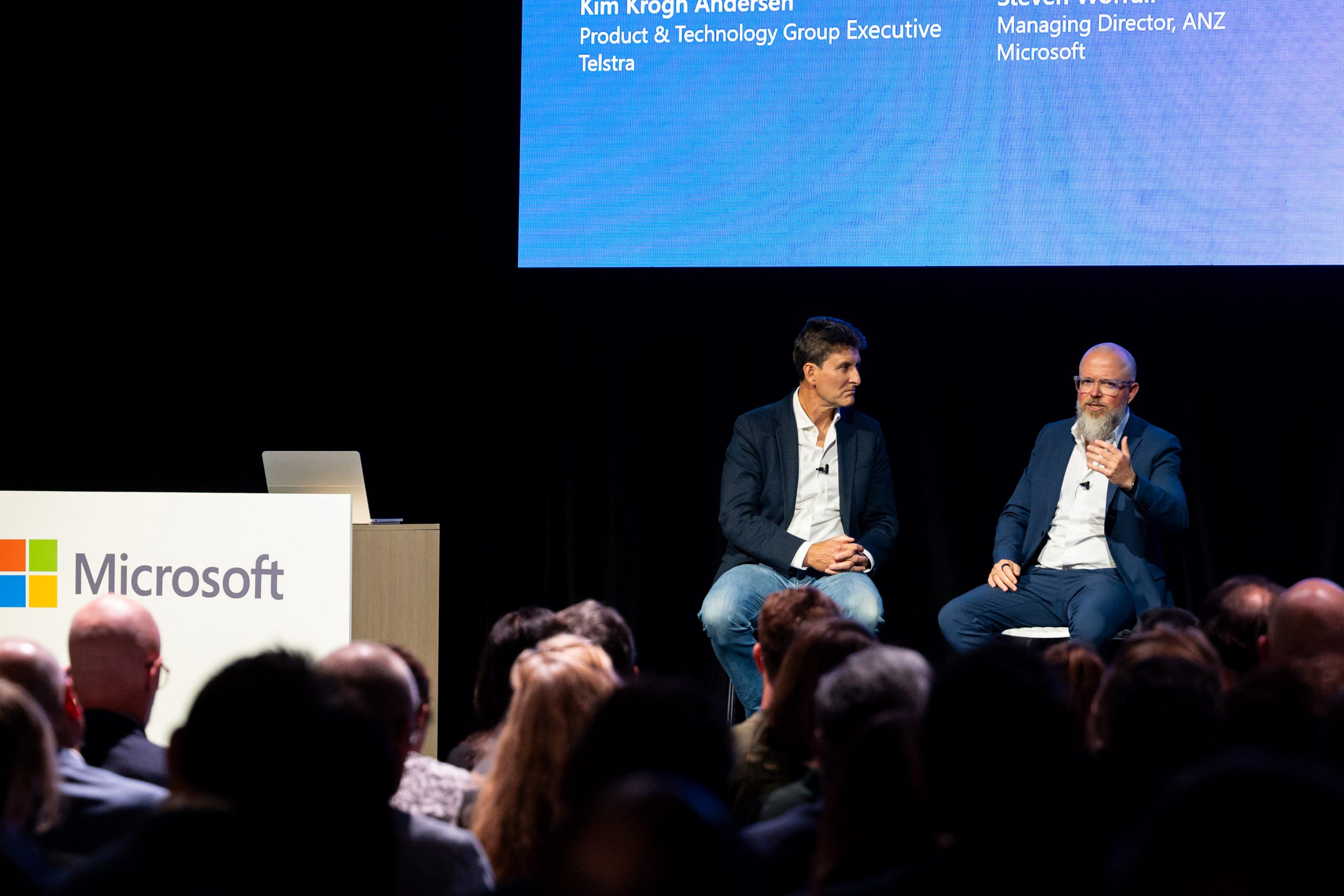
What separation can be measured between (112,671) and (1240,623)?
2443 millimetres

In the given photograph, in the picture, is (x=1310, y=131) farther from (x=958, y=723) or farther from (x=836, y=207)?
(x=958, y=723)

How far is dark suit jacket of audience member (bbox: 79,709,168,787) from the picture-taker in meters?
2.30

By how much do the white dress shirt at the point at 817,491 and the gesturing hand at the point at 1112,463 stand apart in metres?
0.88

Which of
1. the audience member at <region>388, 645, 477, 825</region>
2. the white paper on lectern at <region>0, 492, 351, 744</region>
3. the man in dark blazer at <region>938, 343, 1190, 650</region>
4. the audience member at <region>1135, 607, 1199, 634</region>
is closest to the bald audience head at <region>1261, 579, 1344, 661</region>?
the audience member at <region>1135, 607, 1199, 634</region>

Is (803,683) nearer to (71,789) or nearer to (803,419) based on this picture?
(71,789)

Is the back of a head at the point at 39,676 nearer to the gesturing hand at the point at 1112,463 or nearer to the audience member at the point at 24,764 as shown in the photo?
the audience member at the point at 24,764

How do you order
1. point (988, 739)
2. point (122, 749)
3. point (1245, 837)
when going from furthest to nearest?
point (122, 749) < point (988, 739) < point (1245, 837)

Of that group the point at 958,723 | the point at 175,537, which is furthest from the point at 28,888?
the point at 175,537

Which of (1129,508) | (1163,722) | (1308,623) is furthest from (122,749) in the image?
(1129,508)

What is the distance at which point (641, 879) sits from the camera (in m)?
0.89

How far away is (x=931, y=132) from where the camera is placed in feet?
15.9

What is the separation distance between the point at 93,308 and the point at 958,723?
5.09 metres

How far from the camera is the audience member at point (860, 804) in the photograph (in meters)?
1.46

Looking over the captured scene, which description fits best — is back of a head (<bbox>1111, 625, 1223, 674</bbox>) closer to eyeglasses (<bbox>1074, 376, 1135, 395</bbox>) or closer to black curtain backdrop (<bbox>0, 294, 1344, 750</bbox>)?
eyeglasses (<bbox>1074, 376, 1135, 395</bbox>)
